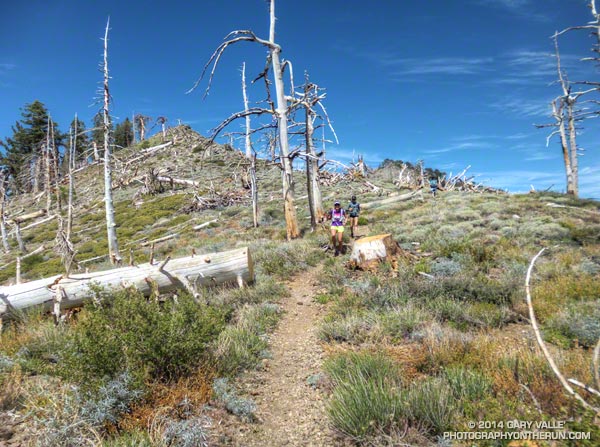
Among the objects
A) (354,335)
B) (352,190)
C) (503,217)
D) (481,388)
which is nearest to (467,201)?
(503,217)

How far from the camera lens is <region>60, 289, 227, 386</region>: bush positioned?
407 cm

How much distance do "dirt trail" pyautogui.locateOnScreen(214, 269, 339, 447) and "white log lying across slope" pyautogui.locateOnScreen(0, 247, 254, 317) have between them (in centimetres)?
247

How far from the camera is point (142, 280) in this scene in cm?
827

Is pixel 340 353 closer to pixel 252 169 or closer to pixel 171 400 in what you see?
pixel 171 400

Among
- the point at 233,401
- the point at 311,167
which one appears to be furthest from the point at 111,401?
the point at 311,167

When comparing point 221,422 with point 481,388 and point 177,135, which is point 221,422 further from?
point 177,135

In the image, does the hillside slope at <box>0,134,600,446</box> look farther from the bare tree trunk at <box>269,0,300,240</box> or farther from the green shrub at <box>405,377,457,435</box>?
the bare tree trunk at <box>269,0,300,240</box>

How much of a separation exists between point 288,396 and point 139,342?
2.12 meters

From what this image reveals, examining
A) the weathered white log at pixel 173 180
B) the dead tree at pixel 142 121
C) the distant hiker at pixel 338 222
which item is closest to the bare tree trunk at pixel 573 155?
the distant hiker at pixel 338 222

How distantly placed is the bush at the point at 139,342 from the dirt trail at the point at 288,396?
97 cm

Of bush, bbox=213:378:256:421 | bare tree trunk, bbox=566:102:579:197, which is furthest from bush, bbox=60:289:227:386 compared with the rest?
bare tree trunk, bbox=566:102:579:197

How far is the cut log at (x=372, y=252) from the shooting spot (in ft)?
32.5

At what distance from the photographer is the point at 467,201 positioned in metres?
21.3

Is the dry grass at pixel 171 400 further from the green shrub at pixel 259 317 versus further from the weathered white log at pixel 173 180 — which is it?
the weathered white log at pixel 173 180
